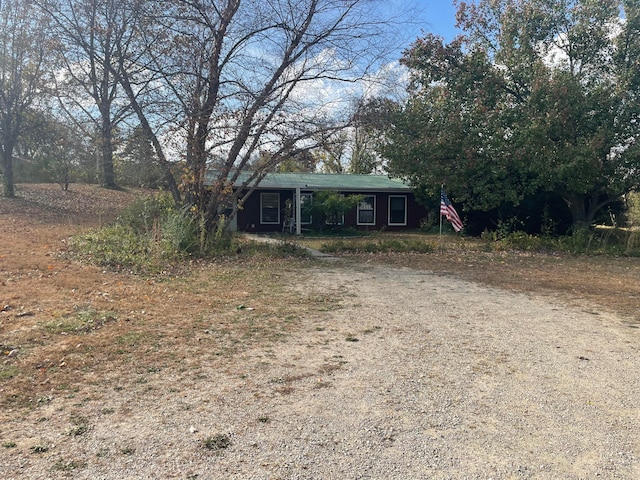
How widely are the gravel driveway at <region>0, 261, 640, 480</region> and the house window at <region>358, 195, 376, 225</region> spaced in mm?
16262

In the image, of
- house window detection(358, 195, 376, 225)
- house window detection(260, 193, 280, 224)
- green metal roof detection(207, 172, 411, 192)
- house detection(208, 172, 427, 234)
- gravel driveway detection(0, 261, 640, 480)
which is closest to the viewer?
gravel driveway detection(0, 261, 640, 480)

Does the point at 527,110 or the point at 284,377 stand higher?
the point at 527,110

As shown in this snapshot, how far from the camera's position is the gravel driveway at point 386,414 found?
2.65m

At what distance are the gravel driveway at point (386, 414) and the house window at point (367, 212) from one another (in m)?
16.3

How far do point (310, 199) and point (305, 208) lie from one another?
1.72ft

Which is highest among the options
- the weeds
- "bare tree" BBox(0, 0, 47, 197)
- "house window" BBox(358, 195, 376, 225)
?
"bare tree" BBox(0, 0, 47, 197)

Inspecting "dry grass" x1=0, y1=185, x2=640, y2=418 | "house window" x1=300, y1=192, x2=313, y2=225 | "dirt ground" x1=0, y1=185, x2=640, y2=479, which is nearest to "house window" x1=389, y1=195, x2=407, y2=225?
"house window" x1=300, y1=192, x2=313, y2=225

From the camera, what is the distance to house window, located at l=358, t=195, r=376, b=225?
21.7m

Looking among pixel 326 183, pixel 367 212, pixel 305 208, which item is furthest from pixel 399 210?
pixel 305 208

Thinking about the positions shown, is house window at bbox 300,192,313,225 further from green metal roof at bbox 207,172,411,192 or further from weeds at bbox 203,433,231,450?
weeds at bbox 203,433,231,450

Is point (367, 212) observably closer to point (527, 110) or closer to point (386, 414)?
point (527, 110)

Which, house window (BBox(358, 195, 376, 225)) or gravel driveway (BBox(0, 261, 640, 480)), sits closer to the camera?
gravel driveway (BBox(0, 261, 640, 480))

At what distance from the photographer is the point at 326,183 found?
21.2 metres

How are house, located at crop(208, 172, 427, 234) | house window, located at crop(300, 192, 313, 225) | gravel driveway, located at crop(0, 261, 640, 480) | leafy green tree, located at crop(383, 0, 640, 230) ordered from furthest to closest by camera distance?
house, located at crop(208, 172, 427, 234)
house window, located at crop(300, 192, 313, 225)
leafy green tree, located at crop(383, 0, 640, 230)
gravel driveway, located at crop(0, 261, 640, 480)
